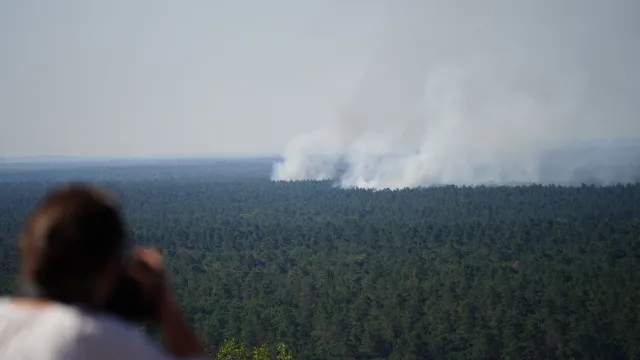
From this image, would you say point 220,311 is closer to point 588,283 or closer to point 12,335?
point 588,283

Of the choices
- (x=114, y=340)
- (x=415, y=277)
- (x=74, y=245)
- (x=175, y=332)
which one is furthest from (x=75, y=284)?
(x=415, y=277)

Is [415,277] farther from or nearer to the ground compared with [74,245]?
nearer to the ground

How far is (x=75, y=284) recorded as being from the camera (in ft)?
7.52

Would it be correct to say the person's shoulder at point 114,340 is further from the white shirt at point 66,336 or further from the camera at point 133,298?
the camera at point 133,298

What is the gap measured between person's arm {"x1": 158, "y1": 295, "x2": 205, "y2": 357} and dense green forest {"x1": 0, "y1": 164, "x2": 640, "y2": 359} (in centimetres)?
2392

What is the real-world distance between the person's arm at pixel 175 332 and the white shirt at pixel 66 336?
200 mm

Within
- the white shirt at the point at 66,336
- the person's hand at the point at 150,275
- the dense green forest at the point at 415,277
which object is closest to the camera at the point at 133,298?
the person's hand at the point at 150,275

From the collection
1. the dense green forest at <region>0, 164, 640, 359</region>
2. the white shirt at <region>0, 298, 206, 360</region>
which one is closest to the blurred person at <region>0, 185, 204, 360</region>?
the white shirt at <region>0, 298, 206, 360</region>

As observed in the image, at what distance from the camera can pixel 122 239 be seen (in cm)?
230

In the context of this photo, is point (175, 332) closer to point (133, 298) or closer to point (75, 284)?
point (133, 298)

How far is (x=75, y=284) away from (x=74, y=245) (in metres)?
0.13

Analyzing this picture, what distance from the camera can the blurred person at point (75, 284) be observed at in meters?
2.13

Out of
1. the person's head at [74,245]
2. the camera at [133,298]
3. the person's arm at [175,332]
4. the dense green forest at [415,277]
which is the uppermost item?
the person's head at [74,245]

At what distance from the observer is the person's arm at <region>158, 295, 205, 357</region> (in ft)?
7.98
